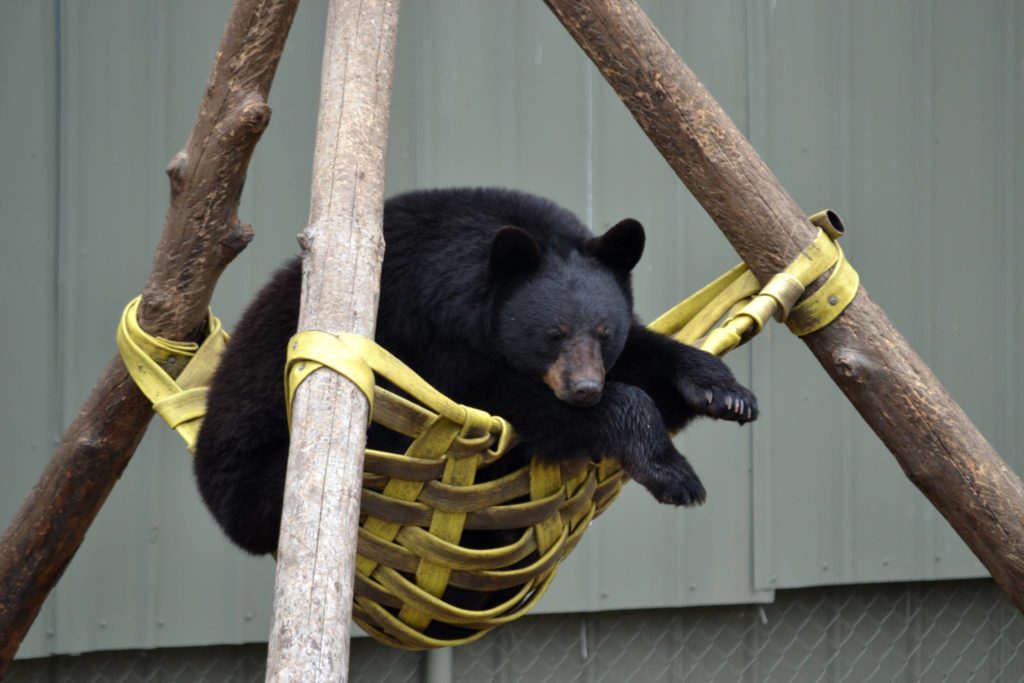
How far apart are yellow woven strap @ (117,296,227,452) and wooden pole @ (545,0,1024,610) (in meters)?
1.43

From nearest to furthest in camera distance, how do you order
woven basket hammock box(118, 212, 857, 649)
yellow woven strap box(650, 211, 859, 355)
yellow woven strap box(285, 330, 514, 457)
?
yellow woven strap box(285, 330, 514, 457), woven basket hammock box(118, 212, 857, 649), yellow woven strap box(650, 211, 859, 355)

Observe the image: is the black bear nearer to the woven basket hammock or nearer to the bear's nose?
the bear's nose

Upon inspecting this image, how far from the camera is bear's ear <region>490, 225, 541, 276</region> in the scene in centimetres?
322

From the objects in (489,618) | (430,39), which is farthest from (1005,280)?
(489,618)

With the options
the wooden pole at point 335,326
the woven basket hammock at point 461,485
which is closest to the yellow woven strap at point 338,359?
the wooden pole at point 335,326

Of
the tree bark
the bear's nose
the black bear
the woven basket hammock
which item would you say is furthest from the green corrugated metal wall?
the bear's nose

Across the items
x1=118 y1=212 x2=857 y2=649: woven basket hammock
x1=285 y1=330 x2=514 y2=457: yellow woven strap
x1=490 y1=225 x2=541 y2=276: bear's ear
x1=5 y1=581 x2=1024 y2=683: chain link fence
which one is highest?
x1=490 y1=225 x2=541 y2=276: bear's ear

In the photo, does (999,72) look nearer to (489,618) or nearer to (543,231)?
(543,231)

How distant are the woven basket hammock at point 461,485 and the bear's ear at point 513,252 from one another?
1.70 feet

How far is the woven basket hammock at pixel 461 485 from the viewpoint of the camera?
105 inches

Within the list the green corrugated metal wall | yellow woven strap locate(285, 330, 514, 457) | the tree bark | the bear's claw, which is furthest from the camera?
the green corrugated metal wall

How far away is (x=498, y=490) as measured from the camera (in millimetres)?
2904

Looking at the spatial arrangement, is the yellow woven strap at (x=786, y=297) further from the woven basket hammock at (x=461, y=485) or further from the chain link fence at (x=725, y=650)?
the chain link fence at (x=725, y=650)

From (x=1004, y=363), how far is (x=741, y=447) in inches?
75.0
